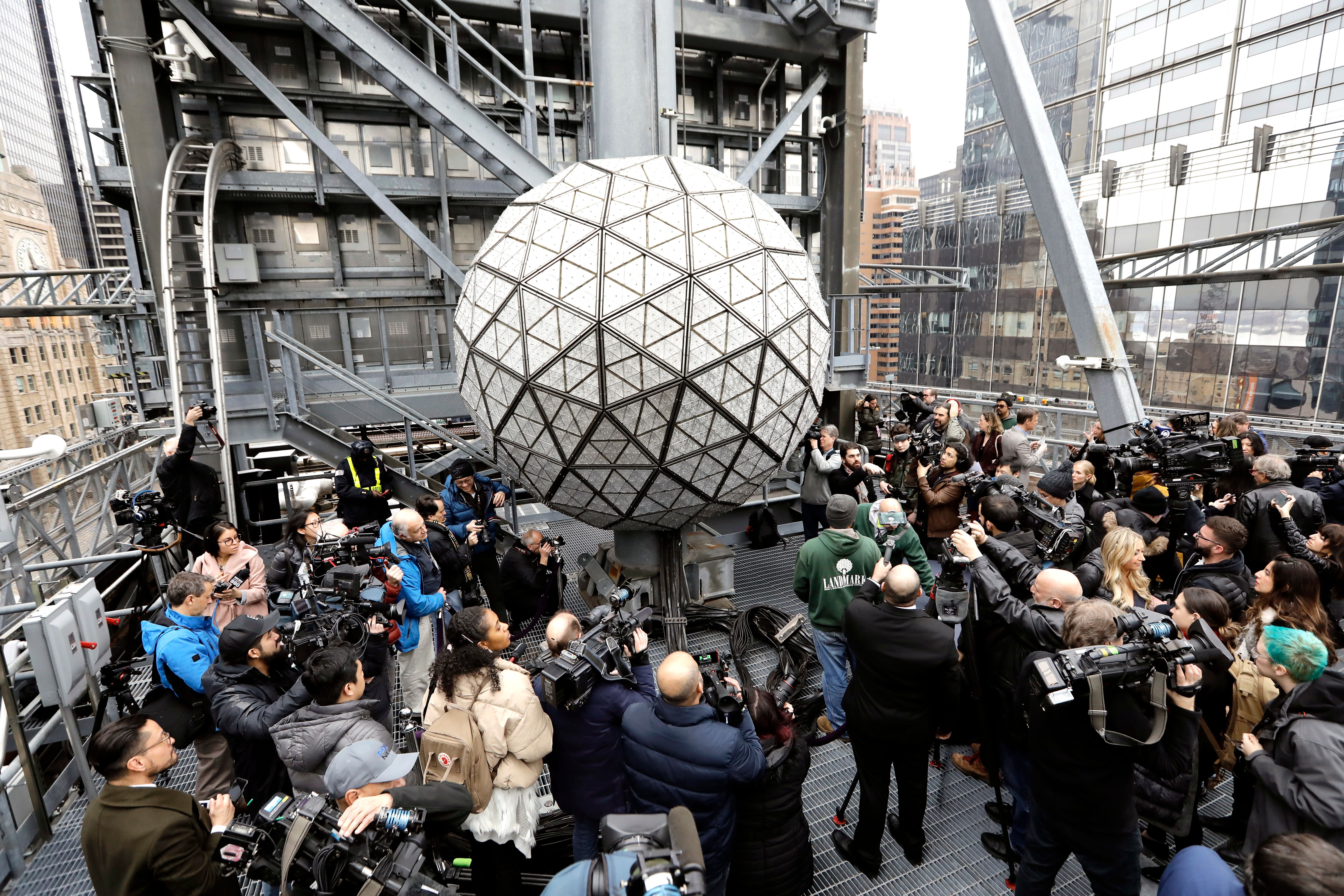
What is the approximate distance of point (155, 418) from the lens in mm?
8594

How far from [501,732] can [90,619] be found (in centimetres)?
317

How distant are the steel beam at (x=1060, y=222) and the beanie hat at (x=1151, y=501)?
176 centimetres

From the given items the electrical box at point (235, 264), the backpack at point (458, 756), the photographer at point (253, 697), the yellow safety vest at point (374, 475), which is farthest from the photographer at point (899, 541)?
the electrical box at point (235, 264)

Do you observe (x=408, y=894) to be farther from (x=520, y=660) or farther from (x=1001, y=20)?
(x=1001, y=20)

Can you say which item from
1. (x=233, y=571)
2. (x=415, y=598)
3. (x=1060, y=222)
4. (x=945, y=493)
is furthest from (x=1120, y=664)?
(x=1060, y=222)

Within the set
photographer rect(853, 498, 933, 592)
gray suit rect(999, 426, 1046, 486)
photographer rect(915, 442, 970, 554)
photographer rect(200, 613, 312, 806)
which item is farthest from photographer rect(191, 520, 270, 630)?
gray suit rect(999, 426, 1046, 486)

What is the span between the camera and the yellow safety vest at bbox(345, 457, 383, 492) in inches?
248

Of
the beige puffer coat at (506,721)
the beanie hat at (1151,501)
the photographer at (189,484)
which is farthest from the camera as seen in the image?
the photographer at (189,484)

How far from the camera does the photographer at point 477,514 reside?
5.91 metres

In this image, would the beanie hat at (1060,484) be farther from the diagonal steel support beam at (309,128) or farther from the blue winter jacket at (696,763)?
the diagonal steel support beam at (309,128)

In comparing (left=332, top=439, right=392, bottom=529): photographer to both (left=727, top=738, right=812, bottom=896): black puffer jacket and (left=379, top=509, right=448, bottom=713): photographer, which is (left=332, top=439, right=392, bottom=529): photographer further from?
(left=727, top=738, right=812, bottom=896): black puffer jacket

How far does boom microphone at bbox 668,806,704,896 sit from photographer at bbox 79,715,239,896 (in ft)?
6.07

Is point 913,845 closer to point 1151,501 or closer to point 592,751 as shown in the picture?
point 592,751

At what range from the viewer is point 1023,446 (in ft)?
23.2
